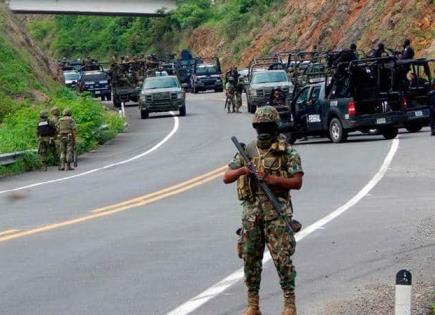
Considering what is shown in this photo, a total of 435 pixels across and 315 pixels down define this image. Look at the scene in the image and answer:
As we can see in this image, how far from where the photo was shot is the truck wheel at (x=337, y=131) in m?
30.9

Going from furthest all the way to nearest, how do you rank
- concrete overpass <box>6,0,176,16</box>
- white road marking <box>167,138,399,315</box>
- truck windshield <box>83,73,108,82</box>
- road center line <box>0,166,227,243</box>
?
concrete overpass <box>6,0,176,16</box> → truck windshield <box>83,73,108,82</box> → road center line <box>0,166,227,243</box> → white road marking <box>167,138,399,315</box>

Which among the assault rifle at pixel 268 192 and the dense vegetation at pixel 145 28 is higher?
the dense vegetation at pixel 145 28

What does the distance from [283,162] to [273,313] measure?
1.39 m

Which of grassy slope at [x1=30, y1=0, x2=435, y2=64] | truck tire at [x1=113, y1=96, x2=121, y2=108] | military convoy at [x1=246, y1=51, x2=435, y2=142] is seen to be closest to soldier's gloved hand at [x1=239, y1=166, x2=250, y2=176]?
military convoy at [x1=246, y1=51, x2=435, y2=142]

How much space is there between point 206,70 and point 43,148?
43.7m

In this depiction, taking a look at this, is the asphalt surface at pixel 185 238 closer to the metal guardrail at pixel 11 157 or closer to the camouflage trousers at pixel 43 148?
the metal guardrail at pixel 11 157

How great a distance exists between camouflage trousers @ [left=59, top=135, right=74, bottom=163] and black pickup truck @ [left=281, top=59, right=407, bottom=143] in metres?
6.67

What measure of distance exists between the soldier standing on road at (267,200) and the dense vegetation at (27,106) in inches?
796

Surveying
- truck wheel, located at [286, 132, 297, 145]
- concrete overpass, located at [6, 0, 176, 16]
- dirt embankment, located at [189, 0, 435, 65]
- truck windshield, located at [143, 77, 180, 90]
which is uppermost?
concrete overpass, located at [6, 0, 176, 16]

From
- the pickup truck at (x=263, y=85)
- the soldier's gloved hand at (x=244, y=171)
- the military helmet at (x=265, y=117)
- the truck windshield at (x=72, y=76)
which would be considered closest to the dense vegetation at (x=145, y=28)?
the truck windshield at (x=72, y=76)

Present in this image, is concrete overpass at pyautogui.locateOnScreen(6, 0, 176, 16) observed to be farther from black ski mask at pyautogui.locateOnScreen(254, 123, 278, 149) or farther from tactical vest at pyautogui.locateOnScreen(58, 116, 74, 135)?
black ski mask at pyautogui.locateOnScreen(254, 123, 278, 149)

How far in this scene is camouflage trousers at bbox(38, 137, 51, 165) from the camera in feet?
96.9

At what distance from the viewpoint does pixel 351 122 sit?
3036 cm

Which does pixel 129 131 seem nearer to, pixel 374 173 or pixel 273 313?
pixel 374 173
